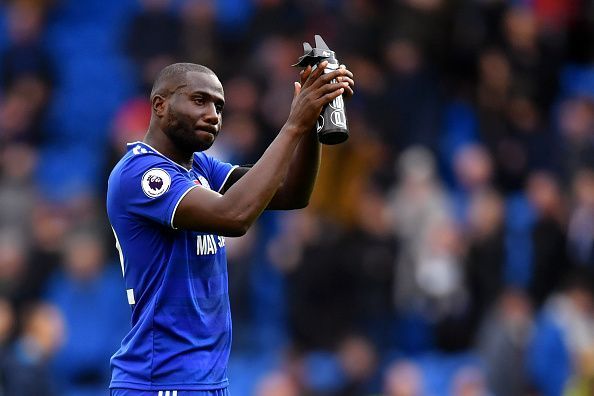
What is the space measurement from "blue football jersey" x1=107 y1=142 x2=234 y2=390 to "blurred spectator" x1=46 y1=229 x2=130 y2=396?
6628mm

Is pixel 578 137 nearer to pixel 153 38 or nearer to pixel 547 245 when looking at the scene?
pixel 547 245

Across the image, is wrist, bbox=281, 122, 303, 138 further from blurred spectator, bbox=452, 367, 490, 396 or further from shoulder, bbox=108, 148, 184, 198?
blurred spectator, bbox=452, 367, 490, 396

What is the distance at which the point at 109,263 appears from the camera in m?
12.0

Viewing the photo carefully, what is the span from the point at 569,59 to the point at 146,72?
15.6 ft

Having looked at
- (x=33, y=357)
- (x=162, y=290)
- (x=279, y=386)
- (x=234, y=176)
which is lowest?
(x=279, y=386)

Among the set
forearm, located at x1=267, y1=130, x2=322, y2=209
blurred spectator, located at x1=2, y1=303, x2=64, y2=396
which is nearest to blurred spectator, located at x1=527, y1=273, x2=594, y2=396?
blurred spectator, located at x1=2, y1=303, x2=64, y2=396

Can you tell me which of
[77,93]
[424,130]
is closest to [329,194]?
[424,130]

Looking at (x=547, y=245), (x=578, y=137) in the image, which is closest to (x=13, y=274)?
(x=547, y=245)

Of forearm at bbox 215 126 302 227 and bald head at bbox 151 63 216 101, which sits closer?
forearm at bbox 215 126 302 227

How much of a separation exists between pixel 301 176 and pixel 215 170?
1.28 ft

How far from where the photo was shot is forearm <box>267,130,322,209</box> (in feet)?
17.5

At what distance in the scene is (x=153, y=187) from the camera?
4945mm

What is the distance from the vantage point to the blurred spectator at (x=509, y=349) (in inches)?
424

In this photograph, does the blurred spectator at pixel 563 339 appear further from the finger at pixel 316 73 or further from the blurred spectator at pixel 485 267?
the finger at pixel 316 73
